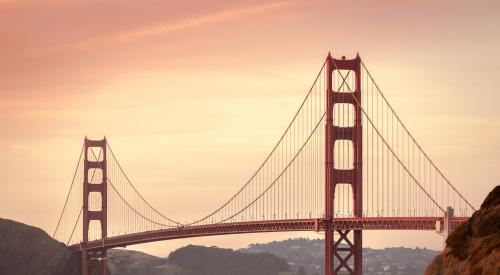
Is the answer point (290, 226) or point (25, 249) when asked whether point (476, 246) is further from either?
point (25, 249)

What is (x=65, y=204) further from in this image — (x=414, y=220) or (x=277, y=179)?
(x=414, y=220)

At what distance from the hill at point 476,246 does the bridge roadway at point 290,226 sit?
3015 cm

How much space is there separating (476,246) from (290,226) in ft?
→ 177

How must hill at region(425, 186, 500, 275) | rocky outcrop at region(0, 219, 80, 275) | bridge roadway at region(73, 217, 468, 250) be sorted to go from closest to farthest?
hill at region(425, 186, 500, 275) → bridge roadway at region(73, 217, 468, 250) → rocky outcrop at region(0, 219, 80, 275)

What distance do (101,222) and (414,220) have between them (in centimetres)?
7721

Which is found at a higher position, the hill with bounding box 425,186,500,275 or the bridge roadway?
the bridge roadway

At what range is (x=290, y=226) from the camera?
95938 mm

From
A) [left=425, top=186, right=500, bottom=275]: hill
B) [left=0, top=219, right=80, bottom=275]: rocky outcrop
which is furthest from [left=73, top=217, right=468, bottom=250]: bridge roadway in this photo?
[left=425, top=186, right=500, bottom=275]: hill

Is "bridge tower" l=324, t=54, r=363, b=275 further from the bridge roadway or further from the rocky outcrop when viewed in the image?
the rocky outcrop

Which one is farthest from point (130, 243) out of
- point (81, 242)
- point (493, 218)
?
point (493, 218)

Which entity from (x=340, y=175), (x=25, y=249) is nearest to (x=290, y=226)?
(x=340, y=175)

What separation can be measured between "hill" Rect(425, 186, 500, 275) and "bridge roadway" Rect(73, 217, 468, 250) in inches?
1187

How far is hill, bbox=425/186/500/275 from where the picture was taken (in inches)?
1599

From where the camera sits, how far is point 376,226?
277 feet
